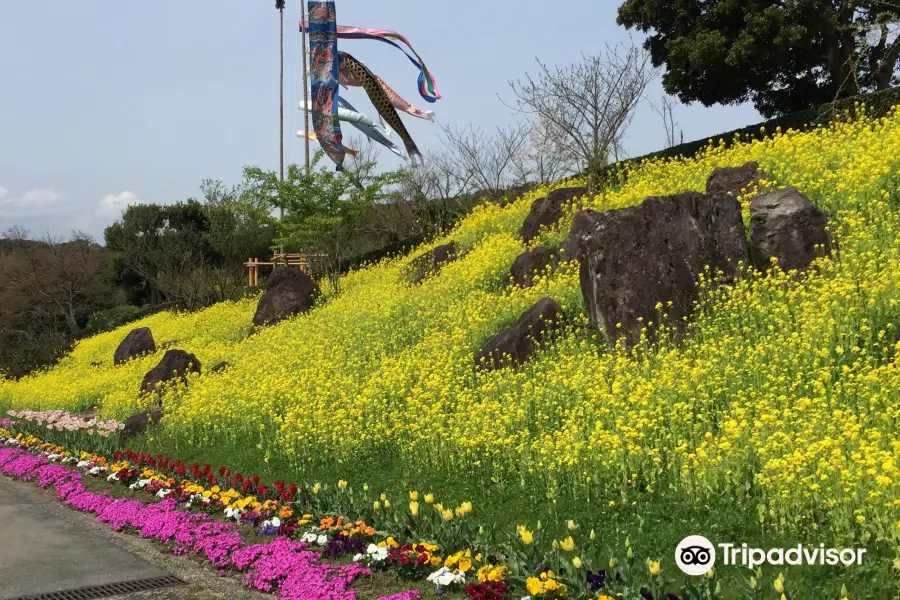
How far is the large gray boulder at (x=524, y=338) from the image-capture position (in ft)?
36.0

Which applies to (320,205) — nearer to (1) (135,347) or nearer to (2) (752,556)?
(1) (135,347)

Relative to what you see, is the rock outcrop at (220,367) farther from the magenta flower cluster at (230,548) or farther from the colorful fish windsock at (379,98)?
the colorful fish windsock at (379,98)

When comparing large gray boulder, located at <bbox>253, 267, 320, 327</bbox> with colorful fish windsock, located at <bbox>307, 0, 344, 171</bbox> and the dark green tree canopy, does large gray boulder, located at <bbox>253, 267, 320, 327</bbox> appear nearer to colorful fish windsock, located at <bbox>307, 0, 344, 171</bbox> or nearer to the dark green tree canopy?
colorful fish windsock, located at <bbox>307, 0, 344, 171</bbox>

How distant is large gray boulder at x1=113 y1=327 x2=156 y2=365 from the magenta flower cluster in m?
13.4

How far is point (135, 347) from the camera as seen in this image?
2303 cm

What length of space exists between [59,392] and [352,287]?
8.86 meters

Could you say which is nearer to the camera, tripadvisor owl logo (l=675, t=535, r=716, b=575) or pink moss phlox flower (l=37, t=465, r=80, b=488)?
tripadvisor owl logo (l=675, t=535, r=716, b=575)

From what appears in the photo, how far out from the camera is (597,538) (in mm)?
5984

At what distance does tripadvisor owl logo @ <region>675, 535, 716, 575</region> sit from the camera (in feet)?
16.8

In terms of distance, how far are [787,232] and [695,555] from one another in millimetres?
6697

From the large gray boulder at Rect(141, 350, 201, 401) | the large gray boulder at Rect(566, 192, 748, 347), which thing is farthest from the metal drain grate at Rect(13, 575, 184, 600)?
the large gray boulder at Rect(141, 350, 201, 401)

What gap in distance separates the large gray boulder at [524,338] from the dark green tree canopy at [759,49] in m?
17.0

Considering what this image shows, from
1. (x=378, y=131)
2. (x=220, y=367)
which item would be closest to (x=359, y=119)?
(x=378, y=131)

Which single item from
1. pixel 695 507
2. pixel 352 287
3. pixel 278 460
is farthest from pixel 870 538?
pixel 352 287
